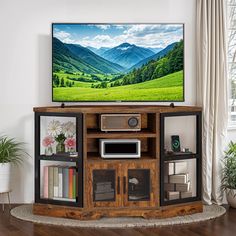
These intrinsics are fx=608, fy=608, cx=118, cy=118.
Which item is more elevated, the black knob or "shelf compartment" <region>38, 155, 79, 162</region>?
the black knob

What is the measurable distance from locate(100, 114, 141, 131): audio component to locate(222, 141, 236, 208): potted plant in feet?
3.61

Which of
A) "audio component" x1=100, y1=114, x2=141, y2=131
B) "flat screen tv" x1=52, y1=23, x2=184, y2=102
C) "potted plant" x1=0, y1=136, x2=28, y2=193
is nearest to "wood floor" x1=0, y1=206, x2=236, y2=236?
"potted plant" x1=0, y1=136, x2=28, y2=193

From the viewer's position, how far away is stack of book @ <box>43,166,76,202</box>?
579cm

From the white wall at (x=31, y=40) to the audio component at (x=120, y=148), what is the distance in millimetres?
884

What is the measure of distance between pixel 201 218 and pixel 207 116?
1.08m

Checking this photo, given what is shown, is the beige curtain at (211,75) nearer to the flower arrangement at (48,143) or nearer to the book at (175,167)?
the book at (175,167)

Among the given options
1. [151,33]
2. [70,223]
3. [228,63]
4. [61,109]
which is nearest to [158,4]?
[151,33]

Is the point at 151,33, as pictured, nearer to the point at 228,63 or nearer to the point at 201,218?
the point at 228,63

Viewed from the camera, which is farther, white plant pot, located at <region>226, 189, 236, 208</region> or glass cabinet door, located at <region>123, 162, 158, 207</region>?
white plant pot, located at <region>226, 189, 236, 208</region>

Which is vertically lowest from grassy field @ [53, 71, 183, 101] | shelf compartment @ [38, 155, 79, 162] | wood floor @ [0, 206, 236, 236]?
wood floor @ [0, 206, 236, 236]

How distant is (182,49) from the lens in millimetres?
6199

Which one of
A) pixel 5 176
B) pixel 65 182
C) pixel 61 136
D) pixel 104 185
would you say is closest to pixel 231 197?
pixel 104 185

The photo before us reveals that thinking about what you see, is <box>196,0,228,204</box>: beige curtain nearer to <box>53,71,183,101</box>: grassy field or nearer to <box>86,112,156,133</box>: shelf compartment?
<box>53,71,183,101</box>: grassy field

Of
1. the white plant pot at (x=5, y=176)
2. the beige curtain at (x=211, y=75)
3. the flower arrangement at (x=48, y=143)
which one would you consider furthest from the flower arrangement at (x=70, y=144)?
the beige curtain at (x=211, y=75)
